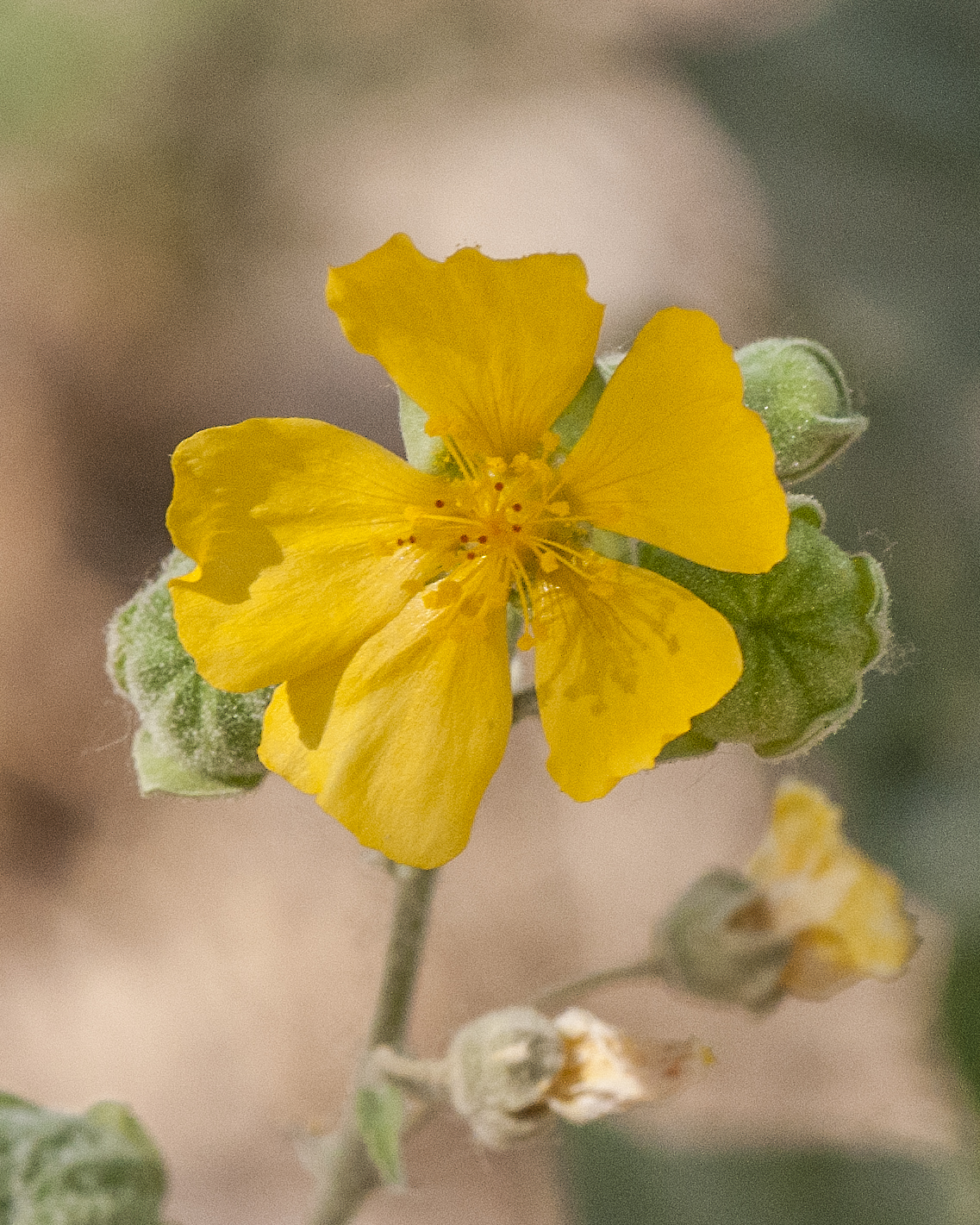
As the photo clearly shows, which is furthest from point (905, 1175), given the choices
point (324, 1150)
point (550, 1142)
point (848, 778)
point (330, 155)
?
point (330, 155)

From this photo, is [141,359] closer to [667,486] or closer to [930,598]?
[930,598]

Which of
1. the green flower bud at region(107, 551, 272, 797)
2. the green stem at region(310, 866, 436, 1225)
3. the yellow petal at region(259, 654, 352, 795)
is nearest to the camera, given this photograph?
the yellow petal at region(259, 654, 352, 795)

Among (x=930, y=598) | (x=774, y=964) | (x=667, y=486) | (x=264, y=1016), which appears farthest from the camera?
(x=930, y=598)

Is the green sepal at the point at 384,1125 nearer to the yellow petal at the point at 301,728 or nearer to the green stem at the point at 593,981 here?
the green stem at the point at 593,981

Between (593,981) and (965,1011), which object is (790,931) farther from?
(965,1011)

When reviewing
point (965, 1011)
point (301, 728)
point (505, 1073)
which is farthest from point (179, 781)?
point (965, 1011)

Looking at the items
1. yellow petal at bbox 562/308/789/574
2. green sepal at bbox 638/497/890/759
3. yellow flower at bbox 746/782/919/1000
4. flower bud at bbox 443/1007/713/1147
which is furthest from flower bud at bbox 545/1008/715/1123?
yellow petal at bbox 562/308/789/574

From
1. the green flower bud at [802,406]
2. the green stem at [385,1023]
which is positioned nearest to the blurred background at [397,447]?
the green stem at [385,1023]

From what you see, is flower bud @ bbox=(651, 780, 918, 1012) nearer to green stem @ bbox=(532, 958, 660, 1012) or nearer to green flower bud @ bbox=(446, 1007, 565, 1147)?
green stem @ bbox=(532, 958, 660, 1012)
